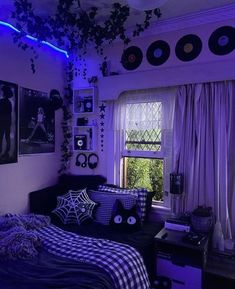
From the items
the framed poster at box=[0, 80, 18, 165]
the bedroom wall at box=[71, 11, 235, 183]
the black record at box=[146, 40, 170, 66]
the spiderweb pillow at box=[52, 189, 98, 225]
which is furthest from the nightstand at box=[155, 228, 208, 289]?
the black record at box=[146, 40, 170, 66]

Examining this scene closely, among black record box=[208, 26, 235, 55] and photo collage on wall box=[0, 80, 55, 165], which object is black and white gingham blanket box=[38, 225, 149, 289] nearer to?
photo collage on wall box=[0, 80, 55, 165]

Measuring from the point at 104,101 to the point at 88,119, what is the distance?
325 millimetres

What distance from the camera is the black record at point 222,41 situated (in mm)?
2363

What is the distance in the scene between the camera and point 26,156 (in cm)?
279

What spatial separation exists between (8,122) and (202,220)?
2.06 metres

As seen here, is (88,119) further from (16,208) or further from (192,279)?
(192,279)

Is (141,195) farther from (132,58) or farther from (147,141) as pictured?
(132,58)

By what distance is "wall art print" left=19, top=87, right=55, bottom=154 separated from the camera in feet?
8.99

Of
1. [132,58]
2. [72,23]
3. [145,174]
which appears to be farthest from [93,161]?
[72,23]

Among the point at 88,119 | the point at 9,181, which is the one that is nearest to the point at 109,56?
the point at 88,119

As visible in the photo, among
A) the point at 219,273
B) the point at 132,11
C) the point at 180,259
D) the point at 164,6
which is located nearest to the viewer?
the point at 219,273

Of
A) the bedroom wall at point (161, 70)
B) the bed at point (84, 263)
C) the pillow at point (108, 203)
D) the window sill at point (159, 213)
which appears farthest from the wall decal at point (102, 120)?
the bed at point (84, 263)

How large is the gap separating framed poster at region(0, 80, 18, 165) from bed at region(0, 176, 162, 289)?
84cm

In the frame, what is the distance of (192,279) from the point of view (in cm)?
210
